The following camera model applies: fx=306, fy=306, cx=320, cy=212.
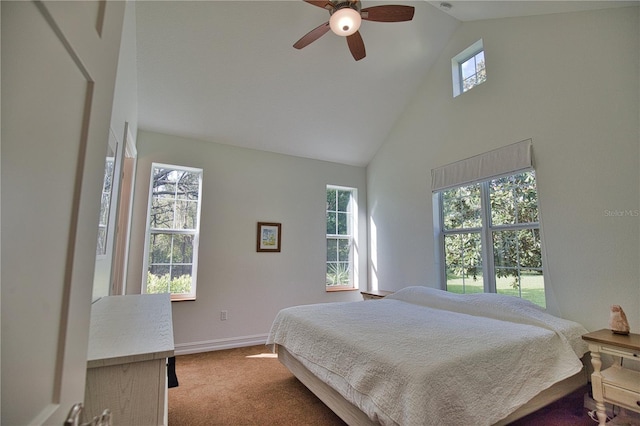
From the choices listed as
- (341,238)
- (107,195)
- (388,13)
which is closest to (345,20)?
(388,13)

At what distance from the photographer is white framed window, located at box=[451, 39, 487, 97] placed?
11.1 feet

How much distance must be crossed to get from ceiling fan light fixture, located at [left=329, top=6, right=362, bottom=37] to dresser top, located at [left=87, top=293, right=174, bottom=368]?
2.11 meters

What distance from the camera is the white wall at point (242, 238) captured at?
12.0 ft

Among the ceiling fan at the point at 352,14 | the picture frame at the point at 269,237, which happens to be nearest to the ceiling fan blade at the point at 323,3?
the ceiling fan at the point at 352,14

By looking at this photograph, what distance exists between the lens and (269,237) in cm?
426

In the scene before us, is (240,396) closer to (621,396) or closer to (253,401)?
(253,401)

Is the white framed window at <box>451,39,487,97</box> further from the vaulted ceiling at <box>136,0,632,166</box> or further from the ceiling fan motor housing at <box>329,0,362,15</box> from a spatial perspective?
the ceiling fan motor housing at <box>329,0,362,15</box>

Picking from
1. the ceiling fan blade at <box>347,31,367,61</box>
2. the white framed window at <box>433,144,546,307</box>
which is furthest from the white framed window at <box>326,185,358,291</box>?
the ceiling fan blade at <box>347,31,367,61</box>

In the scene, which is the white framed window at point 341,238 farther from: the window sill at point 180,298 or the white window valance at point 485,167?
the window sill at point 180,298

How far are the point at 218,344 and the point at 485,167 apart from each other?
3.67 m

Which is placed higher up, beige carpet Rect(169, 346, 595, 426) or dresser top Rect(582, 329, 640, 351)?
dresser top Rect(582, 329, 640, 351)

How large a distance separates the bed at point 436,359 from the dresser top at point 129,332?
106 centimetres

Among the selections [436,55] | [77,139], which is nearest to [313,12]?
[436,55]

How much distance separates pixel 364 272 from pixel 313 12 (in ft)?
11.8
